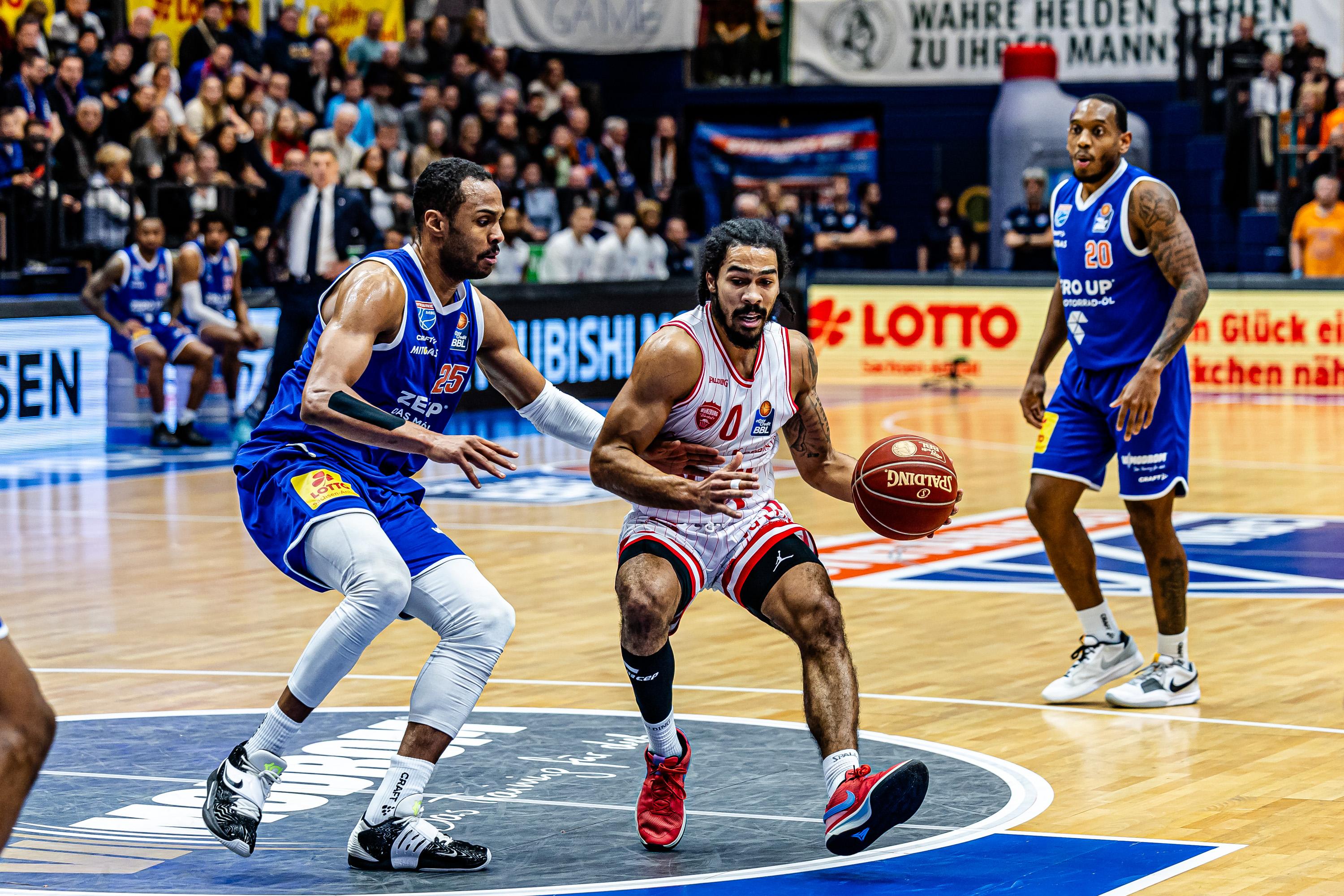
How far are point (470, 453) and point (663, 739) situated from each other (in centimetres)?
101

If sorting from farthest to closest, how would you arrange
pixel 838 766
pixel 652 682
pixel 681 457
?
pixel 681 457 → pixel 652 682 → pixel 838 766

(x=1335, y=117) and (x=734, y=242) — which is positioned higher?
(x=1335, y=117)

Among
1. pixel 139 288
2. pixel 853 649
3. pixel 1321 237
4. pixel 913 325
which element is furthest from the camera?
pixel 913 325

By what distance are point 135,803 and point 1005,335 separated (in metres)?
18.1

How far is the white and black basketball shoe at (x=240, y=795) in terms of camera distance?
5199 mm

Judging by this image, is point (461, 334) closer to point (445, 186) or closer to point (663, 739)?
point (445, 186)

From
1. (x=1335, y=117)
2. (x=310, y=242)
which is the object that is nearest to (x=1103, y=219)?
(x=310, y=242)

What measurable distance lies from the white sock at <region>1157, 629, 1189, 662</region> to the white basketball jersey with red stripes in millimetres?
2246

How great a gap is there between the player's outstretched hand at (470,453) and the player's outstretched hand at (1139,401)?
282cm

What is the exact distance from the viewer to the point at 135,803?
5.91 m

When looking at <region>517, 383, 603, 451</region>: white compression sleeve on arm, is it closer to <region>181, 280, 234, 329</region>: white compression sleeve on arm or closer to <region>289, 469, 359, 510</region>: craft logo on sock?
<region>289, 469, 359, 510</region>: craft logo on sock

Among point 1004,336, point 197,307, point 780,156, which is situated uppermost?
point 780,156

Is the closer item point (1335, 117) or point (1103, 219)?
point (1103, 219)

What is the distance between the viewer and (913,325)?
2370 cm
